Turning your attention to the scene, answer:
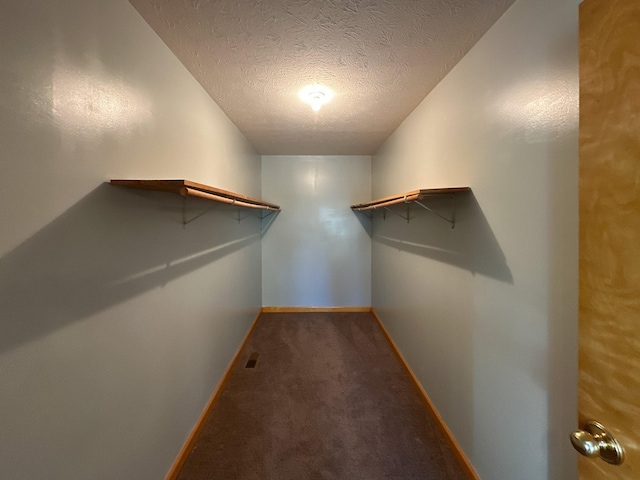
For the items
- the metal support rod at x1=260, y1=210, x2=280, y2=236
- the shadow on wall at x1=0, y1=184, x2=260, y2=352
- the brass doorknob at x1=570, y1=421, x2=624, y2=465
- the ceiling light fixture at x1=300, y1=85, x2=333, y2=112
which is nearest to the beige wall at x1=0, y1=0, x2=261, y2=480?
the shadow on wall at x1=0, y1=184, x2=260, y2=352

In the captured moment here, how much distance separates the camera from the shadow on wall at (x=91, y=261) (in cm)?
69

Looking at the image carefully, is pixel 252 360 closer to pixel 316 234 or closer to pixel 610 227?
pixel 316 234

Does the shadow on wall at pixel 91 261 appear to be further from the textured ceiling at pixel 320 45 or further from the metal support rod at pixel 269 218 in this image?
the metal support rod at pixel 269 218

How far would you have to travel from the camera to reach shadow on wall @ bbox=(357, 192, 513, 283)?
48.9 inches

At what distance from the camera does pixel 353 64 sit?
1528mm

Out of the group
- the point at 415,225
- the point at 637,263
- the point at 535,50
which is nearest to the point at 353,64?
the point at 535,50

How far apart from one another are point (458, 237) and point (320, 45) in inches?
51.7

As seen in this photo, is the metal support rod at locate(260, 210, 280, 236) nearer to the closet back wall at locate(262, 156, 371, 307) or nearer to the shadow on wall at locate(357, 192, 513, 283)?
the closet back wall at locate(262, 156, 371, 307)

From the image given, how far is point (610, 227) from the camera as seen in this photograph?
0.57 meters

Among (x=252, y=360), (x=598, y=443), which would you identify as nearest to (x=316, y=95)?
(x=598, y=443)

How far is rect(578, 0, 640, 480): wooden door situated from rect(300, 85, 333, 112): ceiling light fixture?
56.6 inches

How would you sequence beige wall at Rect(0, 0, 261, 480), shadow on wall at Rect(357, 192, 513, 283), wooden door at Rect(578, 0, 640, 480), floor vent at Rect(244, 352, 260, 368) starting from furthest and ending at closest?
floor vent at Rect(244, 352, 260, 368) < shadow on wall at Rect(357, 192, 513, 283) < beige wall at Rect(0, 0, 261, 480) < wooden door at Rect(578, 0, 640, 480)

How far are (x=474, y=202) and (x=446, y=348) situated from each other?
0.96 metres

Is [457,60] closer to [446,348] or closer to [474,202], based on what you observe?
[474,202]
